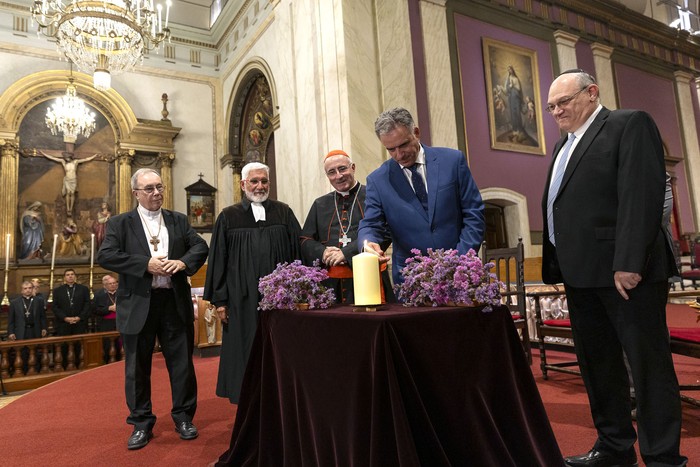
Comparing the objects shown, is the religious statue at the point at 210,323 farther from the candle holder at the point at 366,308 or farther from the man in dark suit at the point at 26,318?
the candle holder at the point at 366,308

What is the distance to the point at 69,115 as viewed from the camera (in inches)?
355

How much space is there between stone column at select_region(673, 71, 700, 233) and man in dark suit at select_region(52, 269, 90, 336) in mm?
12700

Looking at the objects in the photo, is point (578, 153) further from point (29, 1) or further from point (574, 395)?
point (29, 1)

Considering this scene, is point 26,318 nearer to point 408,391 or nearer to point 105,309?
point 105,309

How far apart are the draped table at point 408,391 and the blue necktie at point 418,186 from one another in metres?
0.65

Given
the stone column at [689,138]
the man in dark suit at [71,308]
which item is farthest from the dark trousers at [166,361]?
the stone column at [689,138]

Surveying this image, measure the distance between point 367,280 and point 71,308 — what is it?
7.25 metres

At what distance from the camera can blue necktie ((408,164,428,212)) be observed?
210cm

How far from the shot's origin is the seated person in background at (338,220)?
284cm

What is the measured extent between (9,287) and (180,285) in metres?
8.32

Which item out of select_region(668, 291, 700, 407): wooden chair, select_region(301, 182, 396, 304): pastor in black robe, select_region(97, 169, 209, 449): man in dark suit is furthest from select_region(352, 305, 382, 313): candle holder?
select_region(668, 291, 700, 407): wooden chair

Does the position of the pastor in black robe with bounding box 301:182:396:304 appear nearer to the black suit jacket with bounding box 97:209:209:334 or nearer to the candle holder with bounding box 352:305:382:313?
the black suit jacket with bounding box 97:209:209:334

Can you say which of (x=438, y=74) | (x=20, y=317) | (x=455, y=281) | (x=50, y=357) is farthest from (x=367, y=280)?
(x=20, y=317)

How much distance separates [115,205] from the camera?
10.4 metres
